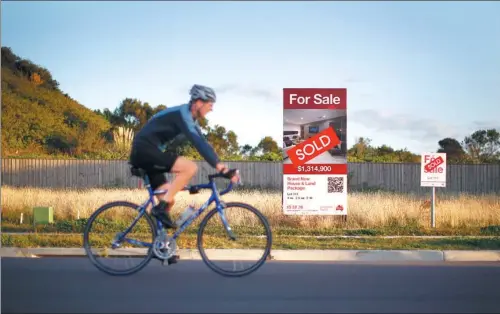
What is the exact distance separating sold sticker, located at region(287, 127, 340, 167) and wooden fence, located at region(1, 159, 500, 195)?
16.0 meters

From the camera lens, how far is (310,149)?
14.8 m

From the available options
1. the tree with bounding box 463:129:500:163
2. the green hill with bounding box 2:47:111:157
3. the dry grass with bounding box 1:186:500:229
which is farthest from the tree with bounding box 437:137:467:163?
the green hill with bounding box 2:47:111:157

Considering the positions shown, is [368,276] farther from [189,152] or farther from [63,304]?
[189,152]

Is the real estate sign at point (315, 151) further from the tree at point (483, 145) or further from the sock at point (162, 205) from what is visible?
the tree at point (483, 145)

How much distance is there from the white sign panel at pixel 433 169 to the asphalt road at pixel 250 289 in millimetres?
6905

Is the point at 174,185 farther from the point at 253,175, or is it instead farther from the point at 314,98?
the point at 253,175

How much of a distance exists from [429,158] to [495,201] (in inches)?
225

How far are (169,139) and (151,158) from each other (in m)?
0.29

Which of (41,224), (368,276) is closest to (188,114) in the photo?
(368,276)

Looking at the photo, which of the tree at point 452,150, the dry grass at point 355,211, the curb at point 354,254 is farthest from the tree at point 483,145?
the curb at point 354,254

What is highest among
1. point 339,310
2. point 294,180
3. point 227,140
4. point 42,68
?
point 42,68

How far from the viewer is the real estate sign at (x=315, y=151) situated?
14695 mm

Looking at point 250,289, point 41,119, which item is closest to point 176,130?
point 250,289

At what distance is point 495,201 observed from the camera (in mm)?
19453
